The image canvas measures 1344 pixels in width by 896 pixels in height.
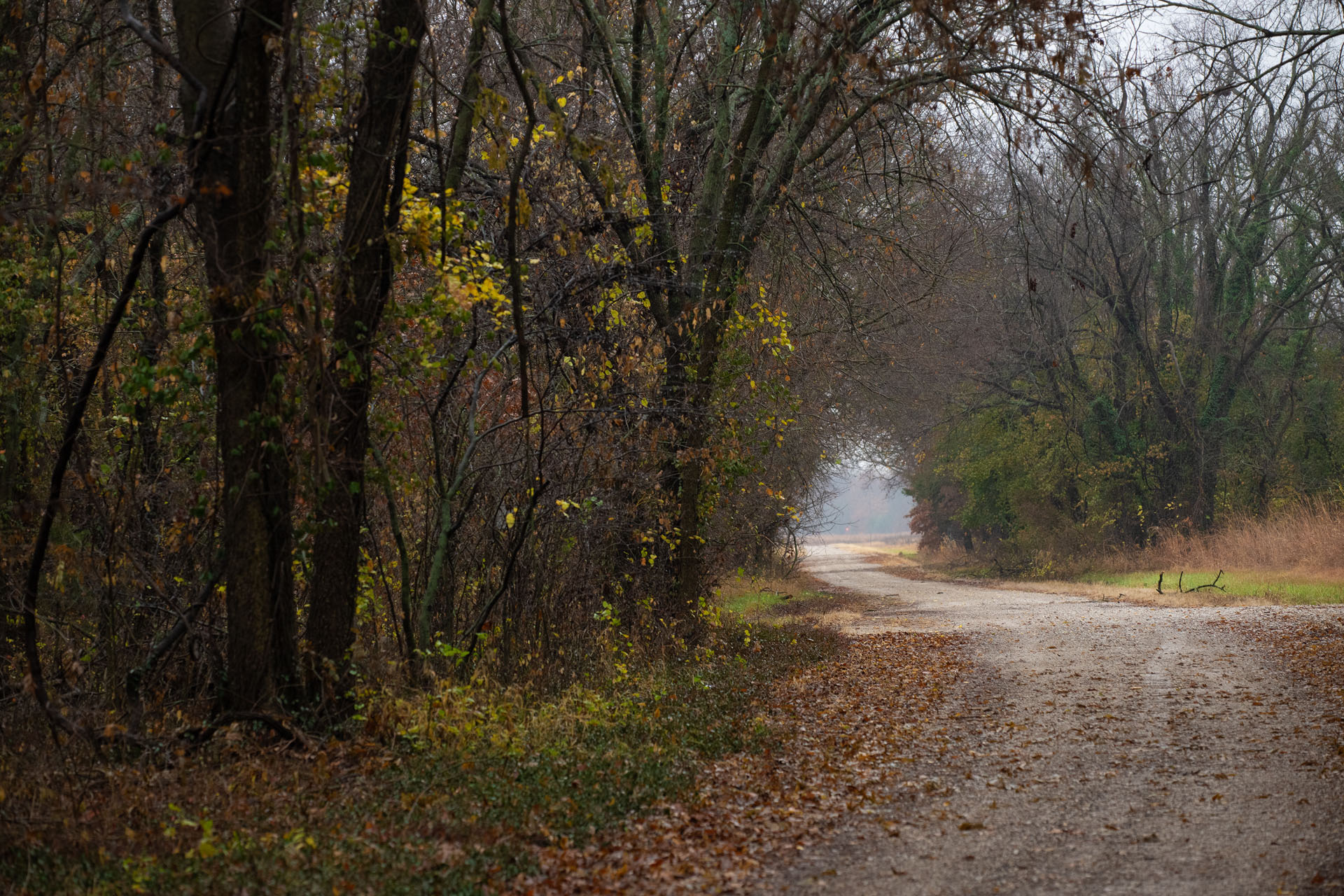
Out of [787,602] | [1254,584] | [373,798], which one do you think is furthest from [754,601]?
[373,798]

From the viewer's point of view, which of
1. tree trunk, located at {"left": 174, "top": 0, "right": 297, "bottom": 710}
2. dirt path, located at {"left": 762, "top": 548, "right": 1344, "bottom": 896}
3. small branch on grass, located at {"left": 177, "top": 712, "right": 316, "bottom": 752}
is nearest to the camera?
dirt path, located at {"left": 762, "top": 548, "right": 1344, "bottom": 896}

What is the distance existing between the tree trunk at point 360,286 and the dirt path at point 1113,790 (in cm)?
397

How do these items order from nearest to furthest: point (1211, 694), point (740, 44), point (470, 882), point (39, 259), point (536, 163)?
1. point (470, 882)
2. point (39, 259)
3. point (1211, 694)
4. point (536, 163)
5. point (740, 44)

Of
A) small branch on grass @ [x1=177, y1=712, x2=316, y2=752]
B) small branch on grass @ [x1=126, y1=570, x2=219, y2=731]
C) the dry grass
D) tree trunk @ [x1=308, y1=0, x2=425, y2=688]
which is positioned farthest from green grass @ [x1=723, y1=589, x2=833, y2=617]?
small branch on grass @ [x1=177, y1=712, x2=316, y2=752]

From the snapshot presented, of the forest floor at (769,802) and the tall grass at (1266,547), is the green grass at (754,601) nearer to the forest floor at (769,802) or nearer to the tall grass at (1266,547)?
the tall grass at (1266,547)

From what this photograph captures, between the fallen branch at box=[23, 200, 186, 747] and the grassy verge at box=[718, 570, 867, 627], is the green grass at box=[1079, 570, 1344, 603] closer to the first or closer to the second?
the grassy verge at box=[718, 570, 867, 627]

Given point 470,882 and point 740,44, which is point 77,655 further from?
point 740,44

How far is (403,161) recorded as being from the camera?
24.7ft

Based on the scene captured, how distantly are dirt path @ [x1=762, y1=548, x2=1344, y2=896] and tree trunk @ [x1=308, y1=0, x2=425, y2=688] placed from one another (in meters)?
3.97

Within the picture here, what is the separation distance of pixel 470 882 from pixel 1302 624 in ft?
44.3

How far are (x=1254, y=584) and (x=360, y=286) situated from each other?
20334 mm

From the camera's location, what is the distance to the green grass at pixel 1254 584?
61.4 feet

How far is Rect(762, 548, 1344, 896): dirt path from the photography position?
5234 mm

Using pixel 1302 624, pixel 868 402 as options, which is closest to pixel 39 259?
pixel 1302 624
